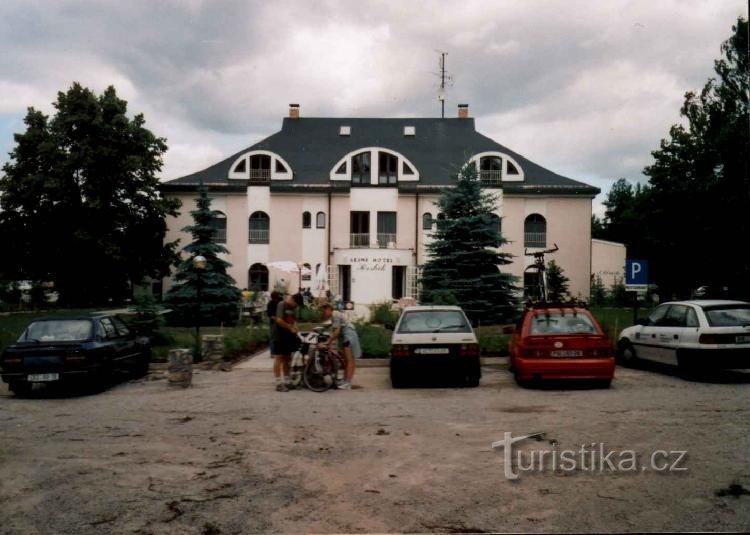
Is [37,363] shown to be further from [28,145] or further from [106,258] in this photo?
[28,145]

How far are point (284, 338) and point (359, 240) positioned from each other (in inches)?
1047

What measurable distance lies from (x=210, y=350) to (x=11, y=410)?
17.1ft

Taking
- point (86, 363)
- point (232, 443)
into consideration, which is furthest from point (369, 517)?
point (86, 363)

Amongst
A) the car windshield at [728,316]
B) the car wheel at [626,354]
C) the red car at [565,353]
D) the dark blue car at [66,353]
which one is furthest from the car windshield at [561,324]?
the dark blue car at [66,353]

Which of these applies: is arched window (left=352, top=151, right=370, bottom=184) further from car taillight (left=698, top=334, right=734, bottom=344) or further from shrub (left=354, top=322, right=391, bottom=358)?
car taillight (left=698, top=334, right=734, bottom=344)

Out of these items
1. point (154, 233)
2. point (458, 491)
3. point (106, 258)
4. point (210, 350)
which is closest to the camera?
point (458, 491)

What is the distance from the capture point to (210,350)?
1520cm

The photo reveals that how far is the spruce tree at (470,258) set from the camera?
25406 millimetres

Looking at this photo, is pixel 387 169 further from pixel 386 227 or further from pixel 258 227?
pixel 258 227

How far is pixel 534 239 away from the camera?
38656 mm

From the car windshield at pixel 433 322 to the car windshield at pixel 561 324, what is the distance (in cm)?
126

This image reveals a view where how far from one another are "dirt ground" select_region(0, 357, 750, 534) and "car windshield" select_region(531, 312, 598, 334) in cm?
107

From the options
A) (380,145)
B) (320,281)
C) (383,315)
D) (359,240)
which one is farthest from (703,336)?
(380,145)

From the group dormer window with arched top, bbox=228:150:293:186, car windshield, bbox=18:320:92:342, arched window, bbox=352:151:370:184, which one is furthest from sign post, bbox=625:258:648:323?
dormer window with arched top, bbox=228:150:293:186
